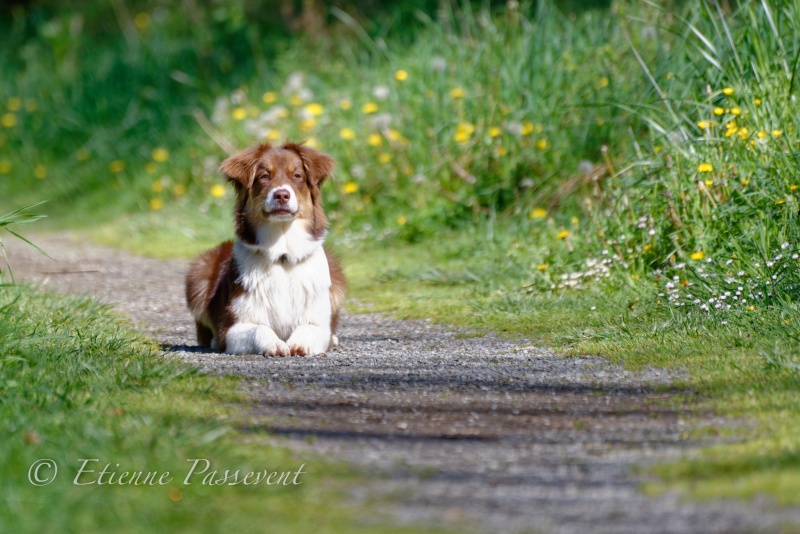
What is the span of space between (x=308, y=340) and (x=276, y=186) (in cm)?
84

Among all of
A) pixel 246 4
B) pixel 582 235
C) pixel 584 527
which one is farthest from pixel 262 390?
pixel 246 4

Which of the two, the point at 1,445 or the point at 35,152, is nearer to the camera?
A: the point at 1,445

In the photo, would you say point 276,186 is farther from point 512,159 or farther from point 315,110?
point 315,110

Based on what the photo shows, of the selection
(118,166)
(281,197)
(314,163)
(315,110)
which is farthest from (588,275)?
(118,166)

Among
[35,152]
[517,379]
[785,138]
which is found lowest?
[35,152]

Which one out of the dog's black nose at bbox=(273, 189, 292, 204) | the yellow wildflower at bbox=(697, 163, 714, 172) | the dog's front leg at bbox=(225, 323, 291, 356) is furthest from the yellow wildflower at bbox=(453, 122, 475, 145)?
the dog's front leg at bbox=(225, 323, 291, 356)

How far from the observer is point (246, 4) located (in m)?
17.0

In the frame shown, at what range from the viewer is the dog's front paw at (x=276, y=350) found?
578 cm

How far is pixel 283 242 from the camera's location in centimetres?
606

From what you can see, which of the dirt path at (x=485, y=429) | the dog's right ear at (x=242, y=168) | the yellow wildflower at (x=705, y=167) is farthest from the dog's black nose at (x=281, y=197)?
the yellow wildflower at (x=705, y=167)

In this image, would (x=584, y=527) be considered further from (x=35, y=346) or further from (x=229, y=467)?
(x=35, y=346)

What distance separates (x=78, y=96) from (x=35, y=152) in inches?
35.9

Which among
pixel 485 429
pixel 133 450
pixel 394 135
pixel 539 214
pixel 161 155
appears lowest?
pixel 161 155

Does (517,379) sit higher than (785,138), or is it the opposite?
(785,138)
